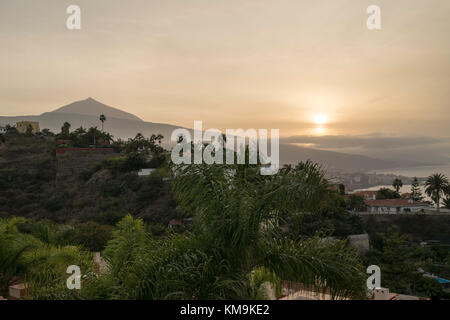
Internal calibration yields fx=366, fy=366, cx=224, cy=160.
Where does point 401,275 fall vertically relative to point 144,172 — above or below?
below

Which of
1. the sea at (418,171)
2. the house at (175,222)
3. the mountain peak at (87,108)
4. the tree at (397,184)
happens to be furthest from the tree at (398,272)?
the mountain peak at (87,108)

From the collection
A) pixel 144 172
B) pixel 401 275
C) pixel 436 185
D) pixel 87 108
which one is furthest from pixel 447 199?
pixel 87 108

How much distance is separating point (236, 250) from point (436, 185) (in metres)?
39.2

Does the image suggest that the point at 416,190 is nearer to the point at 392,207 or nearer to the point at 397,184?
the point at 397,184

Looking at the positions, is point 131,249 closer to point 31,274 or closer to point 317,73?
point 31,274

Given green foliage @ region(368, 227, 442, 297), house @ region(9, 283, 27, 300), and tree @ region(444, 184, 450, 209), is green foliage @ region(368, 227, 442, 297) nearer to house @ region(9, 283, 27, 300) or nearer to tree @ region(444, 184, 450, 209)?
house @ region(9, 283, 27, 300)

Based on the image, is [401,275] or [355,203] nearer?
[401,275]

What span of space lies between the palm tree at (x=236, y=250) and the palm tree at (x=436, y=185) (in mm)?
38345

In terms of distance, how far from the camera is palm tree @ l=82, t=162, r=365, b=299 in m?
2.69

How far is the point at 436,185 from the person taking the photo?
36125 millimetres

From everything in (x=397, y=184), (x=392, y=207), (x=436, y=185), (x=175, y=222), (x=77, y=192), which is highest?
(x=436, y=185)

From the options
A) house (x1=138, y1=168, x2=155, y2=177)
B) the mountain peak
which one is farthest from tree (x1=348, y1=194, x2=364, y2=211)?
the mountain peak

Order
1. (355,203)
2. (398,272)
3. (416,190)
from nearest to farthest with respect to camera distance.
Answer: (398,272) → (355,203) → (416,190)

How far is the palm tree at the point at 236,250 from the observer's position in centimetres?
269
